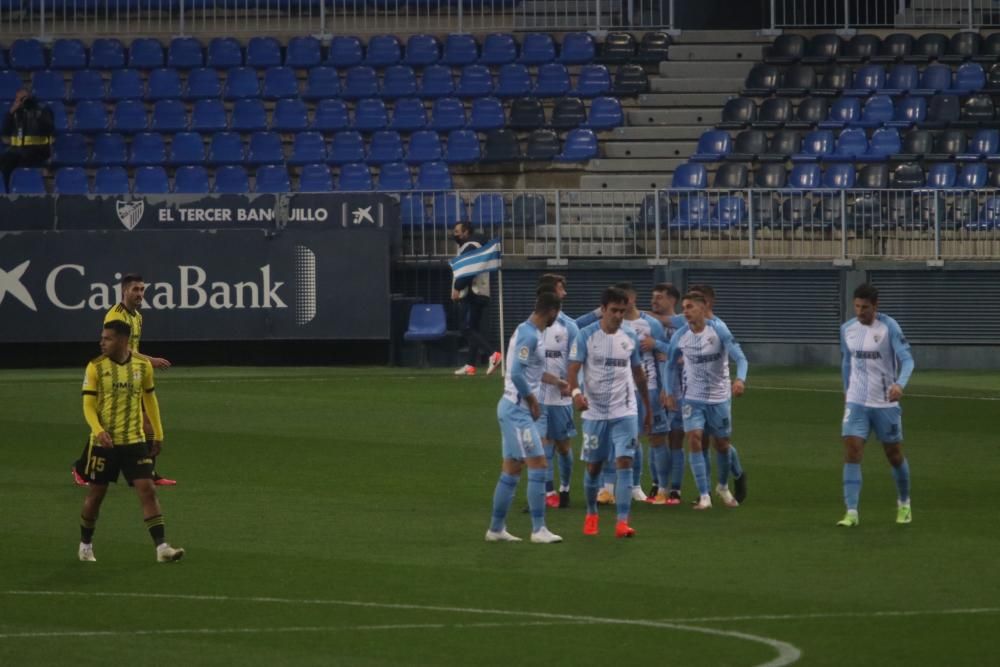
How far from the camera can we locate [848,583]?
11.7 m

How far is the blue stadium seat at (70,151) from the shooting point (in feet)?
109

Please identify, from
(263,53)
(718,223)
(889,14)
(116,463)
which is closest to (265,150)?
(263,53)

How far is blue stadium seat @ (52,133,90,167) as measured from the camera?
109ft

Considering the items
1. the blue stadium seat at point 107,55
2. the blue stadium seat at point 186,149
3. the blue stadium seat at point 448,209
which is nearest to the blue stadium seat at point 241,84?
the blue stadium seat at point 186,149

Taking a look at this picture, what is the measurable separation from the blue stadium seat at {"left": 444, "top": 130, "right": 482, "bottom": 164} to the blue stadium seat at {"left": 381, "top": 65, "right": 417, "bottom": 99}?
1.72 m

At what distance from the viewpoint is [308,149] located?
106 feet

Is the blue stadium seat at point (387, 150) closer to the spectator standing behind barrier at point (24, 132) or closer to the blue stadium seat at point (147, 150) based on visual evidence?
the blue stadium seat at point (147, 150)

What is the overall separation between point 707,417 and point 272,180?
17.4 meters

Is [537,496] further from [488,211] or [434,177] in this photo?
[434,177]

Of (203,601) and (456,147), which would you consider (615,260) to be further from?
(203,601)

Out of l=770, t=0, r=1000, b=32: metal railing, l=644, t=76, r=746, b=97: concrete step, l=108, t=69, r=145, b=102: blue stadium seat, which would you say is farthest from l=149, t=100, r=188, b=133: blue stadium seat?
l=770, t=0, r=1000, b=32: metal railing

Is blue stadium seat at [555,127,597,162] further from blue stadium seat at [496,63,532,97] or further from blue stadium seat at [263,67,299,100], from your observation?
blue stadium seat at [263,67,299,100]

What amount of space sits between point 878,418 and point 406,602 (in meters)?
4.80

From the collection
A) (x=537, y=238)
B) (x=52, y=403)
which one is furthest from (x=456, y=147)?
(x=52, y=403)
